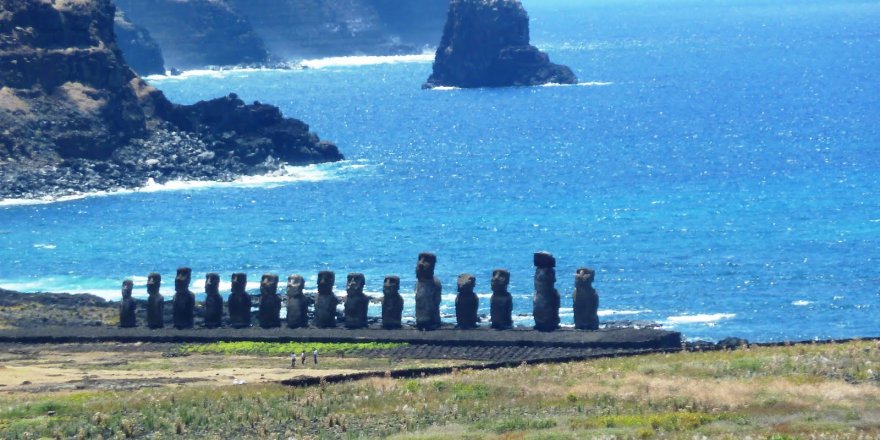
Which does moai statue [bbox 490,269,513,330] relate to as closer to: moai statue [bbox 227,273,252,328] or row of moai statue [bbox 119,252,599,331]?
row of moai statue [bbox 119,252,599,331]

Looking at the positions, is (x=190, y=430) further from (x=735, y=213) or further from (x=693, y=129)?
(x=693, y=129)

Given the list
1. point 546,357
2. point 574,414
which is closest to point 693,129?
point 546,357

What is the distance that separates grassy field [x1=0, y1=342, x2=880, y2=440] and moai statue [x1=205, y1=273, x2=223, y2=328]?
14.1 metres

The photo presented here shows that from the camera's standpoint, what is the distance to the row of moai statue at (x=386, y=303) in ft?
187

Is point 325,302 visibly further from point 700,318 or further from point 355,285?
point 700,318

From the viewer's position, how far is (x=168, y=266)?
91.9 metres

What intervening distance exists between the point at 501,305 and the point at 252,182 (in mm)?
69123

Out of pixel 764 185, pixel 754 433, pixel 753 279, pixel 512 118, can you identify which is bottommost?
pixel 754 433

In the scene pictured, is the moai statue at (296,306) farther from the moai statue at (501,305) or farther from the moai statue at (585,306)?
the moai statue at (585,306)

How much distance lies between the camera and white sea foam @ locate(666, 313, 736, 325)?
73250mm

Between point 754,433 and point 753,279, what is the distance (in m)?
48.9

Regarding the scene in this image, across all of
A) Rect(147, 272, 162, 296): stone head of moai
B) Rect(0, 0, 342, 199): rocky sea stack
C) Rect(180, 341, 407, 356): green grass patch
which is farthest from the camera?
Rect(0, 0, 342, 199): rocky sea stack

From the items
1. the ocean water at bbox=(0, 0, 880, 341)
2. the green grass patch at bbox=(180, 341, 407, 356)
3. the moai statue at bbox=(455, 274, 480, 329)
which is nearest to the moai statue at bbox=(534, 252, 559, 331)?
the moai statue at bbox=(455, 274, 480, 329)

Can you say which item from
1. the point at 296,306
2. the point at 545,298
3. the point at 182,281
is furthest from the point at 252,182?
the point at 545,298
